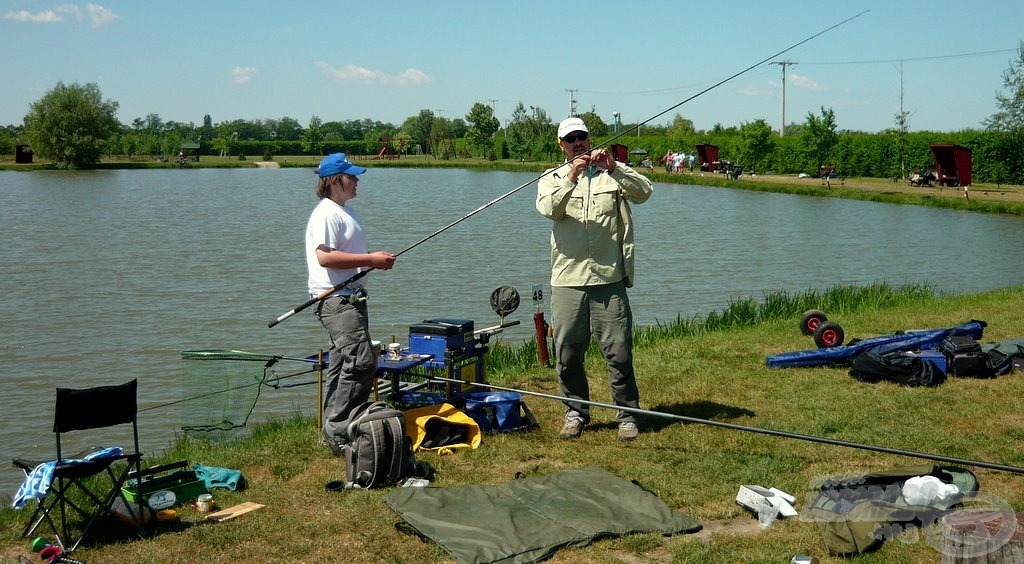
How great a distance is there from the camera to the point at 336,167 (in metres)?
5.87

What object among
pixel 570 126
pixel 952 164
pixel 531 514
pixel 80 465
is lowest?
pixel 531 514

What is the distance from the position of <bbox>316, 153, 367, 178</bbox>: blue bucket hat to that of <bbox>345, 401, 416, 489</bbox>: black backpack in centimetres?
145

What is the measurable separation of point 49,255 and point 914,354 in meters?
19.1

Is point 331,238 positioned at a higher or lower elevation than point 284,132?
lower

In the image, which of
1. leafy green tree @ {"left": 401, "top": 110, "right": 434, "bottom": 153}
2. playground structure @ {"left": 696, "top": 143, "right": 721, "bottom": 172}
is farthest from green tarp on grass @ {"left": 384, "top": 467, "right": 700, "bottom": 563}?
leafy green tree @ {"left": 401, "top": 110, "right": 434, "bottom": 153}

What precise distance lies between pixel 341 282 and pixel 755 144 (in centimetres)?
4879

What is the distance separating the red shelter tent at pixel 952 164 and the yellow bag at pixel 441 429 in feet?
106

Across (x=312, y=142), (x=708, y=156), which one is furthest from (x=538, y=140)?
(x=312, y=142)

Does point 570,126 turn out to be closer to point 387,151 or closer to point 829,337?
point 829,337

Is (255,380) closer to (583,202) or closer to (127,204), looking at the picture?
(583,202)

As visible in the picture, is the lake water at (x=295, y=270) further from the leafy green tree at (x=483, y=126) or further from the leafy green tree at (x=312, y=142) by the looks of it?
the leafy green tree at (x=312, y=142)

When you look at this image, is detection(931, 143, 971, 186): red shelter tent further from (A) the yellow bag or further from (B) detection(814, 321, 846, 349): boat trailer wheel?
(A) the yellow bag

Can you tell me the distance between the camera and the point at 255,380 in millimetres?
7211

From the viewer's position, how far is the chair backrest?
471 centimetres
